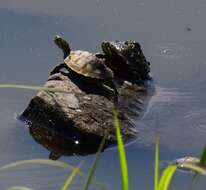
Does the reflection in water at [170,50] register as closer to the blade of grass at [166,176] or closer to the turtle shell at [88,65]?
the turtle shell at [88,65]

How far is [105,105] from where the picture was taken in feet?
14.5

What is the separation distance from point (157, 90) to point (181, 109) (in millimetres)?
412

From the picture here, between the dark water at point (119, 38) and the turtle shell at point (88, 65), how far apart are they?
0.30 m

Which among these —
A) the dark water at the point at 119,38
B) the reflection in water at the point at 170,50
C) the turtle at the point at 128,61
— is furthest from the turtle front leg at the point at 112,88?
the reflection in water at the point at 170,50

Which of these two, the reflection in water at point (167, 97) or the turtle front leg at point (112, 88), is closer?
the turtle front leg at point (112, 88)

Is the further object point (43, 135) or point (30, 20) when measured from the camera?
point (30, 20)

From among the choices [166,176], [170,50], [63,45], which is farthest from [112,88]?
[166,176]

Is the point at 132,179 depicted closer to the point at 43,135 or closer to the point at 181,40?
the point at 43,135

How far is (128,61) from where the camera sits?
17.5 feet

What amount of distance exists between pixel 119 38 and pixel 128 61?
529 millimetres

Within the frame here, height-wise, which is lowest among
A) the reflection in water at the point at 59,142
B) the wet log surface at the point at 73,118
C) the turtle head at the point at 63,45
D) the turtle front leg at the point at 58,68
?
the reflection in water at the point at 59,142

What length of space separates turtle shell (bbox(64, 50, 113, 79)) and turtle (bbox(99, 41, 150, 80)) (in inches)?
15.2

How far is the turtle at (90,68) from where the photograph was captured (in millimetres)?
4664

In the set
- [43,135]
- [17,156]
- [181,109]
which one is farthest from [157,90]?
[17,156]
